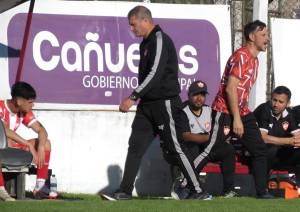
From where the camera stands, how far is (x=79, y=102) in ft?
40.0

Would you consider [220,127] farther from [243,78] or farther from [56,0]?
[56,0]

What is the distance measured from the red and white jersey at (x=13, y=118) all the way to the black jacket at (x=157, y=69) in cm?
144

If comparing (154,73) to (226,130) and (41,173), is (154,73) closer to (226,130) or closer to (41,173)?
(226,130)

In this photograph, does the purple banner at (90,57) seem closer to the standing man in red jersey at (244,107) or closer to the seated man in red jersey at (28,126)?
the seated man in red jersey at (28,126)

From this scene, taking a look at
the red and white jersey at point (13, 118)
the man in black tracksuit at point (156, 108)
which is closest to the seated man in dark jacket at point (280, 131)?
the man in black tracksuit at point (156, 108)

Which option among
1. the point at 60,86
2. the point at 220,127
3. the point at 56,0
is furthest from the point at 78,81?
the point at 220,127

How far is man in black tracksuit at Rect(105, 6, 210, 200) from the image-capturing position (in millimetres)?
9789

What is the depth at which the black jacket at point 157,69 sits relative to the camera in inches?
381

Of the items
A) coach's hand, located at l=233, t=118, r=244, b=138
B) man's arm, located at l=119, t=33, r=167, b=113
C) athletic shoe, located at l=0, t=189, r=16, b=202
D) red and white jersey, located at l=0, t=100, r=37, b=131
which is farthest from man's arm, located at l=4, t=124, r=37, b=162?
coach's hand, located at l=233, t=118, r=244, b=138

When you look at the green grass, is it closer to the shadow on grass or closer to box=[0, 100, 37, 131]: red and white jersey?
the shadow on grass

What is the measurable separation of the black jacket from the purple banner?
2.45 meters

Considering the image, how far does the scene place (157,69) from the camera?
9672 mm

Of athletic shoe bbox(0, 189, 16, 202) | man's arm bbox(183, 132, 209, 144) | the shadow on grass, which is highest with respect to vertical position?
man's arm bbox(183, 132, 209, 144)

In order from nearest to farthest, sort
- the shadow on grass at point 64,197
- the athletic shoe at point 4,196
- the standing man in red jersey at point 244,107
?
1. the athletic shoe at point 4,196
2. the standing man in red jersey at point 244,107
3. the shadow on grass at point 64,197
